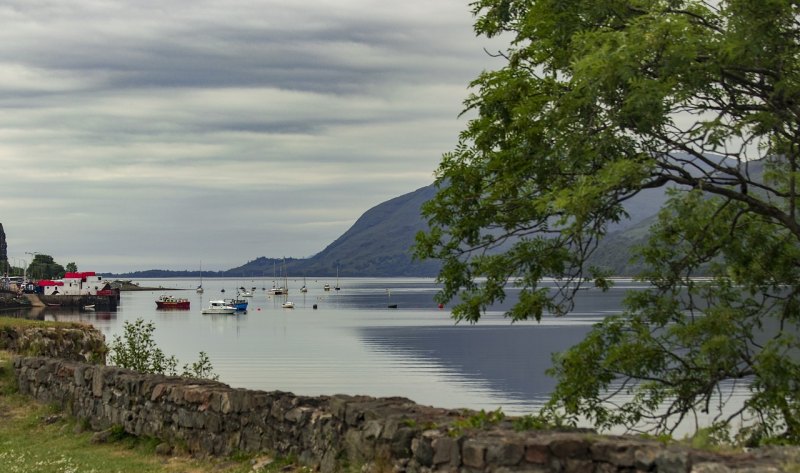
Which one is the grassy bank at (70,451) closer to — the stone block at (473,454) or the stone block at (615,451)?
the stone block at (473,454)

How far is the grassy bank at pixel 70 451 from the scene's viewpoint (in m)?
16.0

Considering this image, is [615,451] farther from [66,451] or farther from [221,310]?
[221,310]

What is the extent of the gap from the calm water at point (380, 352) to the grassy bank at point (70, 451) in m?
36.8

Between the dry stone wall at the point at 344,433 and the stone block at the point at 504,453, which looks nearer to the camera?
the dry stone wall at the point at 344,433

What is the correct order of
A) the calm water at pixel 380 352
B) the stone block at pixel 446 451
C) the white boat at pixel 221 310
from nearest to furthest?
the stone block at pixel 446 451 → the calm water at pixel 380 352 → the white boat at pixel 221 310

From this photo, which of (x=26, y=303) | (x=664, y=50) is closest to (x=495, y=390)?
(x=664, y=50)

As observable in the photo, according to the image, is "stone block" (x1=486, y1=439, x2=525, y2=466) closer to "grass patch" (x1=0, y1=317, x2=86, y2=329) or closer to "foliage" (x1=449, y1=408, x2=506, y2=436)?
"foliage" (x1=449, y1=408, x2=506, y2=436)

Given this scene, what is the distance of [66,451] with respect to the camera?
18281 millimetres

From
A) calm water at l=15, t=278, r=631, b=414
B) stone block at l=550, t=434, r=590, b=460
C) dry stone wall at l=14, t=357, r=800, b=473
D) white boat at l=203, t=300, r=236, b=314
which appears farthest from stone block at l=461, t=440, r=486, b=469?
white boat at l=203, t=300, r=236, b=314

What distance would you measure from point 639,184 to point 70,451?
474 inches

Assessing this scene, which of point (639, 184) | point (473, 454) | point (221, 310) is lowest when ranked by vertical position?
point (221, 310)

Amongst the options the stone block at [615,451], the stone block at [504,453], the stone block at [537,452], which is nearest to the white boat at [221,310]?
the stone block at [504,453]

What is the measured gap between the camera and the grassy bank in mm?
16031

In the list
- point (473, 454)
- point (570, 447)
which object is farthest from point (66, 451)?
point (570, 447)
